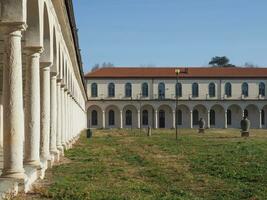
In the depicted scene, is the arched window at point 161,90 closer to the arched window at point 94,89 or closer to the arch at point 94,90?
the arch at point 94,90

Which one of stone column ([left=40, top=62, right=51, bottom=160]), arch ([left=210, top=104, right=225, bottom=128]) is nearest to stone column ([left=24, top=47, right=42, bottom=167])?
stone column ([left=40, top=62, right=51, bottom=160])

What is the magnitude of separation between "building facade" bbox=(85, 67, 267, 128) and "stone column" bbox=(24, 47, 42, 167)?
69.6 metres

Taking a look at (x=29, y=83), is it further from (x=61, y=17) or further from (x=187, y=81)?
(x=187, y=81)

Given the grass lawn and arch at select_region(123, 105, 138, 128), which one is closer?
the grass lawn

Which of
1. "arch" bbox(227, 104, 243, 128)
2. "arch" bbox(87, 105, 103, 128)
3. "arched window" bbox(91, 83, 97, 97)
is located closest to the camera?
"arch" bbox(87, 105, 103, 128)

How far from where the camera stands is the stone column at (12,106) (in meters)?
9.46

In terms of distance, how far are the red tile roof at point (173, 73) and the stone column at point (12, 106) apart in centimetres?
7274

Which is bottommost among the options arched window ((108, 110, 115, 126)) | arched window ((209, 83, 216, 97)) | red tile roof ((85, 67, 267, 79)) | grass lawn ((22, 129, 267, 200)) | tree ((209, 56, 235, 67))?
grass lawn ((22, 129, 267, 200))

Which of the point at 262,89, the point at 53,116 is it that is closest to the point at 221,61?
the point at 262,89

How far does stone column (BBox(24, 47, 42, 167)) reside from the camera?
1188 cm

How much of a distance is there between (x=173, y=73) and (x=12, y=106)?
74438 mm

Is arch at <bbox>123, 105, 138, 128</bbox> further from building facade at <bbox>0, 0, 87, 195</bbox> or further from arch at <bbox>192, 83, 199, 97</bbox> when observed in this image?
building facade at <bbox>0, 0, 87, 195</bbox>

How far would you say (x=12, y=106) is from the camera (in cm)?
948

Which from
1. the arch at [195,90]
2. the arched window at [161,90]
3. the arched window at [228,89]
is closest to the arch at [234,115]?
the arched window at [228,89]
